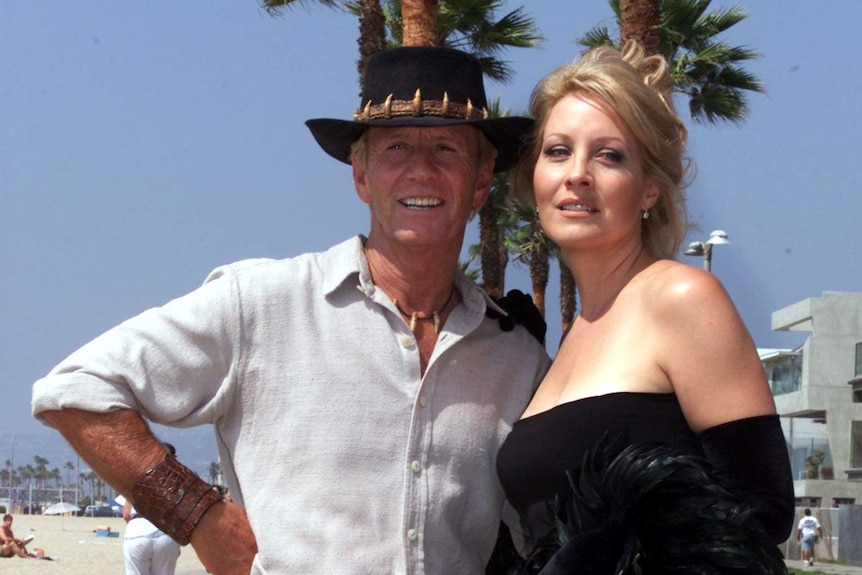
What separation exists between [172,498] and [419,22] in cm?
905

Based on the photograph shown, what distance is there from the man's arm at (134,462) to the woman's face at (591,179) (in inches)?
50.7

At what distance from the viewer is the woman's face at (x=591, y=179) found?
12.5ft

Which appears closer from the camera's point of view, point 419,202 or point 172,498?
point 172,498

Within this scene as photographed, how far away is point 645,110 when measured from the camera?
3.82m

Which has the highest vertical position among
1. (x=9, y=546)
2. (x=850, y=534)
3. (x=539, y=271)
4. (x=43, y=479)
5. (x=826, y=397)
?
(x=539, y=271)

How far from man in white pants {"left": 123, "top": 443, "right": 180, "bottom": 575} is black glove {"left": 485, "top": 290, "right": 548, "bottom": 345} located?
886 cm

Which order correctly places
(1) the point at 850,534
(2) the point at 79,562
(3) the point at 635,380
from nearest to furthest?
(3) the point at 635,380 → (2) the point at 79,562 → (1) the point at 850,534

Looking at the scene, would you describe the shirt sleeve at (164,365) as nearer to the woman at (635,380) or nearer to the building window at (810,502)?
the woman at (635,380)

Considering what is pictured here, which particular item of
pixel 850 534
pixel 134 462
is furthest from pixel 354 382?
pixel 850 534

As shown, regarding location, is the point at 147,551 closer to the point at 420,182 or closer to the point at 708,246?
the point at 420,182

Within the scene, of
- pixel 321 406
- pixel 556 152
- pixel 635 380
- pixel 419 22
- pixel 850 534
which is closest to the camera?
pixel 635 380

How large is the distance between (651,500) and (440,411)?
0.89 meters

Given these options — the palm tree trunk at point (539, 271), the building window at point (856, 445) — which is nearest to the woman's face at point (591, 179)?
the palm tree trunk at point (539, 271)

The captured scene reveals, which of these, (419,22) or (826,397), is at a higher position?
(419,22)
